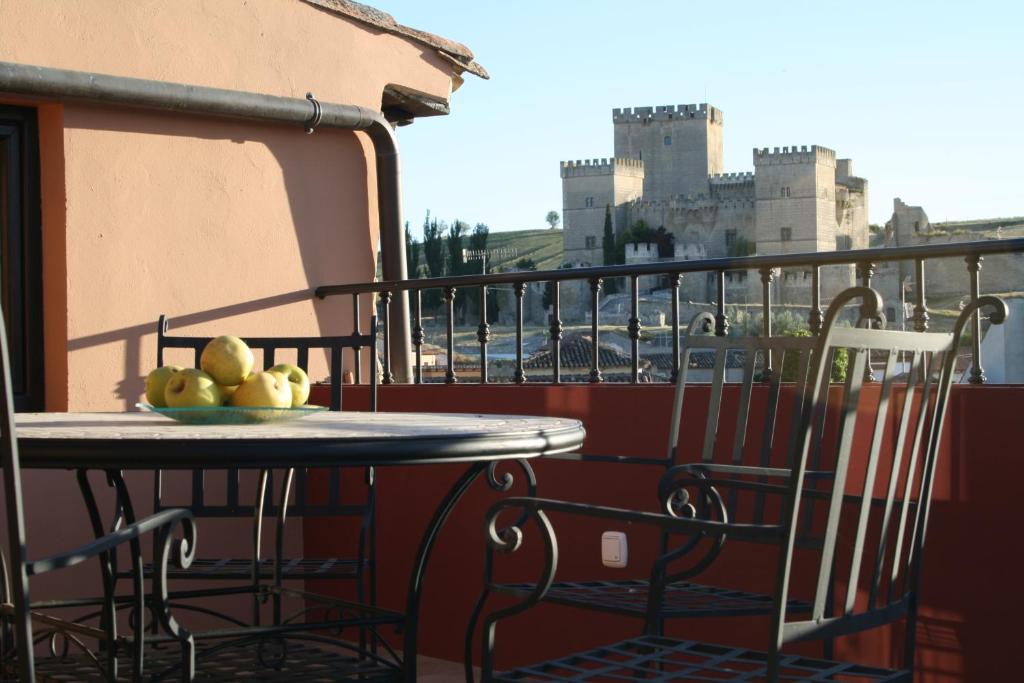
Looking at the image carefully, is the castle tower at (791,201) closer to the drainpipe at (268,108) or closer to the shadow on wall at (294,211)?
the drainpipe at (268,108)

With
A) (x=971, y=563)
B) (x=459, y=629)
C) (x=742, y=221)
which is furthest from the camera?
(x=742, y=221)

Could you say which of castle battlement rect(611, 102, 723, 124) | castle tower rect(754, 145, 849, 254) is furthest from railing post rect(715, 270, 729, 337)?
castle battlement rect(611, 102, 723, 124)

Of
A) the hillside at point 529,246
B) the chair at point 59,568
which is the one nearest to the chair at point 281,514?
the chair at point 59,568

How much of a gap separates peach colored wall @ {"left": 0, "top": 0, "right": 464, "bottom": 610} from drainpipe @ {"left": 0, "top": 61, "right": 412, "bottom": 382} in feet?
0.23

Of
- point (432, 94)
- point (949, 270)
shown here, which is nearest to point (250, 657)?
point (432, 94)

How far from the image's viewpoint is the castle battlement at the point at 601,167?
225ft

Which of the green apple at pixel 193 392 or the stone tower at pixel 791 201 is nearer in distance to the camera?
the green apple at pixel 193 392

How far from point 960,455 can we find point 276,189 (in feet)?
9.48

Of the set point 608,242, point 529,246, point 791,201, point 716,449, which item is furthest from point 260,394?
point 529,246

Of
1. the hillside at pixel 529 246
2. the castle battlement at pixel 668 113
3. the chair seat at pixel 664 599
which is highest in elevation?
the castle battlement at pixel 668 113

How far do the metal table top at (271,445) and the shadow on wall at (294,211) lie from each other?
7.89 ft

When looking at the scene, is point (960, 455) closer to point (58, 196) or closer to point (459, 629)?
point (459, 629)

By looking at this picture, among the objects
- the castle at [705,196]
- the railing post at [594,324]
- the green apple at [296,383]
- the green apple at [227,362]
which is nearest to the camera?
the green apple at [227,362]

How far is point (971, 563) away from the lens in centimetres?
281
